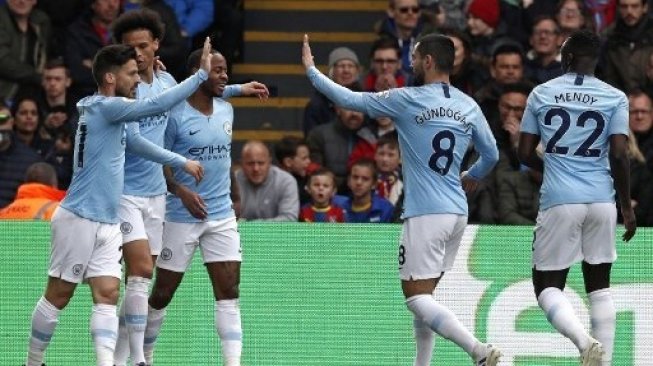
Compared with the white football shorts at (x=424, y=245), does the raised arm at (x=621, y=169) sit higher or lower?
higher

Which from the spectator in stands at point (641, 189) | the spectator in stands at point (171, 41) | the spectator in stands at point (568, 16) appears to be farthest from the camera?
the spectator in stands at point (171, 41)

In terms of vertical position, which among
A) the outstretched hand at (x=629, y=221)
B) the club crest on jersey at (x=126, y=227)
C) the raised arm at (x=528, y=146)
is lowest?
the club crest on jersey at (x=126, y=227)

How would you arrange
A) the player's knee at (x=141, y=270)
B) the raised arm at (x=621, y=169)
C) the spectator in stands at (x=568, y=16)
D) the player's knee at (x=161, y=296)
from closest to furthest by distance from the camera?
1. the raised arm at (x=621, y=169)
2. the player's knee at (x=141, y=270)
3. the player's knee at (x=161, y=296)
4. the spectator in stands at (x=568, y=16)

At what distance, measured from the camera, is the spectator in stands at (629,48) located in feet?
66.5

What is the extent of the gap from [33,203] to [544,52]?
18.1ft

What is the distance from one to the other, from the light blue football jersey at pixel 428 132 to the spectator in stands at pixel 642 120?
4.99 metres

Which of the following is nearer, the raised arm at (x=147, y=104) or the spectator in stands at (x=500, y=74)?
the raised arm at (x=147, y=104)

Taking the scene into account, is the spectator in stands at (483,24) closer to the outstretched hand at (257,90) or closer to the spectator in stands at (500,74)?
the spectator in stands at (500,74)

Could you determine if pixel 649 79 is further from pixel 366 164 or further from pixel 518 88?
pixel 366 164

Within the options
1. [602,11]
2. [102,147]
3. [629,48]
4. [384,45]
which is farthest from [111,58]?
[602,11]

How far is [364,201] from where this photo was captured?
18797mm

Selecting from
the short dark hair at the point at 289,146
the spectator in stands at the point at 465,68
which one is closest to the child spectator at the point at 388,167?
the short dark hair at the point at 289,146

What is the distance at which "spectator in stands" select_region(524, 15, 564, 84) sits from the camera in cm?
2025

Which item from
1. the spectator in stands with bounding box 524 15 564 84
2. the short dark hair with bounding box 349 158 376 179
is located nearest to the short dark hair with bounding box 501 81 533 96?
the spectator in stands with bounding box 524 15 564 84
